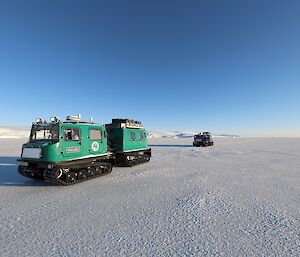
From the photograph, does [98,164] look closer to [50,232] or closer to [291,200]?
[50,232]

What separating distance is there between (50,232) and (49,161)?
3738 mm

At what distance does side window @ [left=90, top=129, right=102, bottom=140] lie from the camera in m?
9.51

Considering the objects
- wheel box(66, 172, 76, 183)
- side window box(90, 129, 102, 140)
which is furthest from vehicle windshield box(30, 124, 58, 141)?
side window box(90, 129, 102, 140)

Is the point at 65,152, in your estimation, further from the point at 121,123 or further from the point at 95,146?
the point at 121,123

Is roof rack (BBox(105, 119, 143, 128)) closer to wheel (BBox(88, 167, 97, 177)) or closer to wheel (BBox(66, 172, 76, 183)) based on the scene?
wheel (BBox(88, 167, 97, 177))

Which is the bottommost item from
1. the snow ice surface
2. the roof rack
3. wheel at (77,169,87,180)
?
the snow ice surface

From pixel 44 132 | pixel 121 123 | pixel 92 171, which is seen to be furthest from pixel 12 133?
pixel 92 171

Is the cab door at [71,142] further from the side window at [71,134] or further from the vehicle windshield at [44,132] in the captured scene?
the vehicle windshield at [44,132]

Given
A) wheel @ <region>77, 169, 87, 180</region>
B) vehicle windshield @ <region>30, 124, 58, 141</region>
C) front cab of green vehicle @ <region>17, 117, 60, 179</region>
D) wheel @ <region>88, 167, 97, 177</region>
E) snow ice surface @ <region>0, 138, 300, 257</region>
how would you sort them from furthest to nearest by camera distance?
1. wheel @ <region>88, 167, 97, 177</region>
2. wheel @ <region>77, 169, 87, 180</region>
3. vehicle windshield @ <region>30, 124, 58, 141</region>
4. front cab of green vehicle @ <region>17, 117, 60, 179</region>
5. snow ice surface @ <region>0, 138, 300, 257</region>

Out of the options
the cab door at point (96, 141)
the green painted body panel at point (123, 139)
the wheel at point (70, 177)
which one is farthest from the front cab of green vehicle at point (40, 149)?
the green painted body panel at point (123, 139)

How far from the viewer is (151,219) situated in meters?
4.92

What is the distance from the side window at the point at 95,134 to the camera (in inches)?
374

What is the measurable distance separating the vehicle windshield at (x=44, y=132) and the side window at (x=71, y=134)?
38cm

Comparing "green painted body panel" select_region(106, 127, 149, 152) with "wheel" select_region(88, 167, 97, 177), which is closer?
"wheel" select_region(88, 167, 97, 177)
